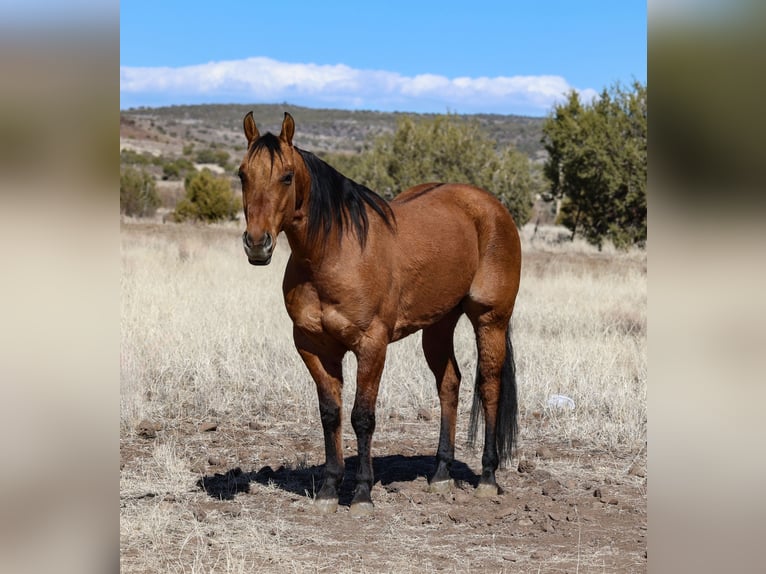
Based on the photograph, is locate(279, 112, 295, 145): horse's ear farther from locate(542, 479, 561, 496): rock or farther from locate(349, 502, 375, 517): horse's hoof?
locate(542, 479, 561, 496): rock

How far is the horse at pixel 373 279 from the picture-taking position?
15.0ft

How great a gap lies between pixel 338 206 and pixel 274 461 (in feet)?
7.56

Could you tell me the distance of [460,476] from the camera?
615 cm

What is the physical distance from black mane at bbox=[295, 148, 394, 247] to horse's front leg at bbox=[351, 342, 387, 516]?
705 millimetres

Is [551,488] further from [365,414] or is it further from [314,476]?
[314,476]

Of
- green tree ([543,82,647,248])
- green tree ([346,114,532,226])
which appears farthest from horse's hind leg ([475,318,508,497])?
green tree ([346,114,532,226])

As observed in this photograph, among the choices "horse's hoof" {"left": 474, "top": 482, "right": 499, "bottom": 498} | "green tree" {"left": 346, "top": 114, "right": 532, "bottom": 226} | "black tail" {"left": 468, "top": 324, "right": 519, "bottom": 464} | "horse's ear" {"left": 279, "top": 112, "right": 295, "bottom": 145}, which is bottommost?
"horse's hoof" {"left": 474, "top": 482, "right": 499, "bottom": 498}

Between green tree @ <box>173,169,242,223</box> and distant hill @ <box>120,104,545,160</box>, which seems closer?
green tree @ <box>173,169,242,223</box>

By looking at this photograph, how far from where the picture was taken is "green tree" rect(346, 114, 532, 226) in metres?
27.8

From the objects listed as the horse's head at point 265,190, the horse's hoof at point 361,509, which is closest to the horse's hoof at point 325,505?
the horse's hoof at point 361,509

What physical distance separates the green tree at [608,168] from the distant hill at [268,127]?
4505cm

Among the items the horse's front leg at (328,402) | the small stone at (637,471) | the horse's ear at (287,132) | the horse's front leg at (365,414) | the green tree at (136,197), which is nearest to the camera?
the horse's ear at (287,132)

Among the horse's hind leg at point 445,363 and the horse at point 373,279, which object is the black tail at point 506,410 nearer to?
the horse at point 373,279
